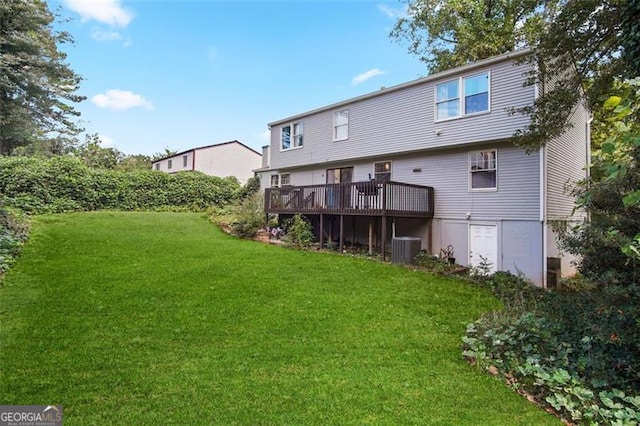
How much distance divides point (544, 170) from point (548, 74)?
2852 mm

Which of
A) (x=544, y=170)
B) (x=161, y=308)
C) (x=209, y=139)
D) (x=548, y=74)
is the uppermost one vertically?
(x=209, y=139)

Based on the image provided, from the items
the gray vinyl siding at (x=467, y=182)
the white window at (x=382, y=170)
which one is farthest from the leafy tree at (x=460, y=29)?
the gray vinyl siding at (x=467, y=182)

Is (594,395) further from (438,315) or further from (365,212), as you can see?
(365,212)

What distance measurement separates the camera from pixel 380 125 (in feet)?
44.2

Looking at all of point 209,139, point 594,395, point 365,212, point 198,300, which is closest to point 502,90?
point 365,212

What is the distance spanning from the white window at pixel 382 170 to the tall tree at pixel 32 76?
52.4ft

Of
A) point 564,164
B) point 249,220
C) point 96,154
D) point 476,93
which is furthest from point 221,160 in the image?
point 564,164

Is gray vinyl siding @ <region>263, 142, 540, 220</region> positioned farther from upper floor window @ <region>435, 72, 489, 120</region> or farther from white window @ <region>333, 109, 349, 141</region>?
white window @ <region>333, 109, 349, 141</region>

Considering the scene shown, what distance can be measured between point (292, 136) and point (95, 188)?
10.3 m

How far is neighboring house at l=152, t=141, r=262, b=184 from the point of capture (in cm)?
2877

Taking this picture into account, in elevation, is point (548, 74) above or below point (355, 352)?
above

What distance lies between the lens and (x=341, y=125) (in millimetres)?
14930

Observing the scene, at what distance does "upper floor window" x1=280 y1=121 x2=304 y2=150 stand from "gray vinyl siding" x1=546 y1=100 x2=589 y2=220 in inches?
388

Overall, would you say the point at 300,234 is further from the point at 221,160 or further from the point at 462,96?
the point at 221,160
